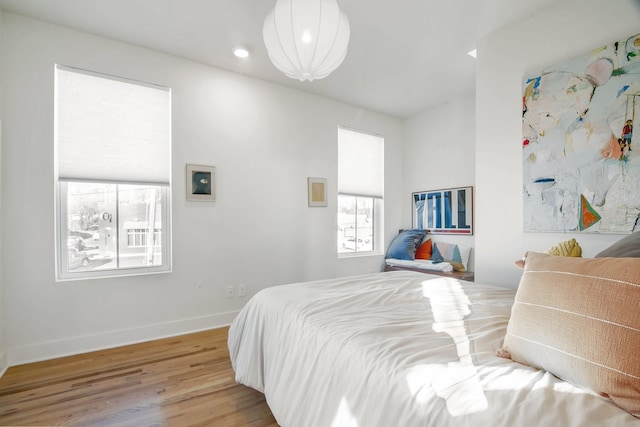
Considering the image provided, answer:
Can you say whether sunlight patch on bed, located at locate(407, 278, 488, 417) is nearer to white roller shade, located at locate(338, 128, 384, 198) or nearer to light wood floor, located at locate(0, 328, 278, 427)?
light wood floor, located at locate(0, 328, 278, 427)

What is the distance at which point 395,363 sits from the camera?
0.96m

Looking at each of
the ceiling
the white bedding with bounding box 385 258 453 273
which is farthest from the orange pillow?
the ceiling

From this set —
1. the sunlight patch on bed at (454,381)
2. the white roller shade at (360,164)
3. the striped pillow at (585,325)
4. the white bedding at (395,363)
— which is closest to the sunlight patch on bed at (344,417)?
the white bedding at (395,363)

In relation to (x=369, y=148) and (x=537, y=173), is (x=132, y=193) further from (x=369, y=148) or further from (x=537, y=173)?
(x=537, y=173)

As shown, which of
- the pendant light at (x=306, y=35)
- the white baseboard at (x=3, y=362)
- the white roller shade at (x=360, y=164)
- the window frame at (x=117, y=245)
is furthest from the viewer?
the white roller shade at (x=360, y=164)

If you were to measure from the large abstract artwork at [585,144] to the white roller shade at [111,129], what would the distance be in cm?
320

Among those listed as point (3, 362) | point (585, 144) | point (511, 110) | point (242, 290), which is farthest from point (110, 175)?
point (585, 144)

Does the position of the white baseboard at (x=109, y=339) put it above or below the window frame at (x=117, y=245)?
below

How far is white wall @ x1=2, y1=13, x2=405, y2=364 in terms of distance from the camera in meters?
2.31

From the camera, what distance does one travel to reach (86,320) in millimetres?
2516

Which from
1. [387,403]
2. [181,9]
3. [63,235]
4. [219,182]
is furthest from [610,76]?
[63,235]

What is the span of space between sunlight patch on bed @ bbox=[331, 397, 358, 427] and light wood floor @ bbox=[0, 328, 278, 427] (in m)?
0.78

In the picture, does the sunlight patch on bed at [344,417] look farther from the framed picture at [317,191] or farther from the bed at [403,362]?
the framed picture at [317,191]

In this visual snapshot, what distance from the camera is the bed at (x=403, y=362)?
74 centimetres
